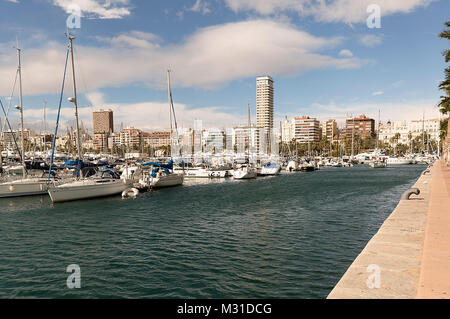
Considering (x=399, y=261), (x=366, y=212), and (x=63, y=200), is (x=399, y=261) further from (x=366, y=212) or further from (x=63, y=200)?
(x=63, y=200)

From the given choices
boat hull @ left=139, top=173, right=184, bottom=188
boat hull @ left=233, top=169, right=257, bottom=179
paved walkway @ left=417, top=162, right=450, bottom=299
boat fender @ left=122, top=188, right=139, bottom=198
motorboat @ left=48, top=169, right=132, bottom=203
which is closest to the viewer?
paved walkway @ left=417, top=162, right=450, bottom=299

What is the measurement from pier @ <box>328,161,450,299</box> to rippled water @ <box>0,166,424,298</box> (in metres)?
3.18

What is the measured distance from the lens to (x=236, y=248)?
51.4ft

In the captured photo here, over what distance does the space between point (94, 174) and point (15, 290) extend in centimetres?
2838

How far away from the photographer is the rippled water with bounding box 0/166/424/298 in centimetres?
1112

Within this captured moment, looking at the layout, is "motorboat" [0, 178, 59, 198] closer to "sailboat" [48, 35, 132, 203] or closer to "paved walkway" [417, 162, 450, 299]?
"sailboat" [48, 35, 132, 203]

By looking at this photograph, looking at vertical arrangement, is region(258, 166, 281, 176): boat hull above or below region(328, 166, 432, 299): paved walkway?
below

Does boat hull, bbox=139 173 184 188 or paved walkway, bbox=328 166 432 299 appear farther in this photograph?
boat hull, bbox=139 173 184 188

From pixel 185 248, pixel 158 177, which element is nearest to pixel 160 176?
pixel 158 177

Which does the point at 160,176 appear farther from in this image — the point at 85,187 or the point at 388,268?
the point at 388,268

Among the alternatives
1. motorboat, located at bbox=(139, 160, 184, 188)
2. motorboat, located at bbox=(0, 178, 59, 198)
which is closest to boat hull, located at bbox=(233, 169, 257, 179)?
motorboat, located at bbox=(139, 160, 184, 188)

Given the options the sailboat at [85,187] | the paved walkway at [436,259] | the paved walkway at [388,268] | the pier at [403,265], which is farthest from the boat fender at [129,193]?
the paved walkway at [436,259]

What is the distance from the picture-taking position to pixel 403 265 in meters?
6.55

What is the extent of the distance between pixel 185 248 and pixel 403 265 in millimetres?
11233
